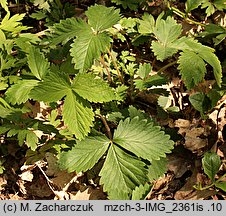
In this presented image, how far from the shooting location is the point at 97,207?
7.73 ft

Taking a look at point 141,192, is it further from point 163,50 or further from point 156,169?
point 163,50

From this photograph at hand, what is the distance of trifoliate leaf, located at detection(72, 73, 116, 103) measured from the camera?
2049 millimetres

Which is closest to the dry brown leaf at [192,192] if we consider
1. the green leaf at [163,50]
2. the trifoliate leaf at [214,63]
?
the trifoliate leaf at [214,63]

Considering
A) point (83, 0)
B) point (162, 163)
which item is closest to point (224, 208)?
point (162, 163)

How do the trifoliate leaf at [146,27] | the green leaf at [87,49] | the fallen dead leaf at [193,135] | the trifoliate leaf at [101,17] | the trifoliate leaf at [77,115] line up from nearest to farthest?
1. the trifoliate leaf at [77,115]
2. the green leaf at [87,49]
3. the trifoliate leaf at [101,17]
4. the fallen dead leaf at [193,135]
5. the trifoliate leaf at [146,27]

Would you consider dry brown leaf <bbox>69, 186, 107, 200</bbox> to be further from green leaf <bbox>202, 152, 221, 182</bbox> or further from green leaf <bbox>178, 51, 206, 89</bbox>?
green leaf <bbox>178, 51, 206, 89</bbox>

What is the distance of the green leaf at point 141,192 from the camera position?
2303 millimetres

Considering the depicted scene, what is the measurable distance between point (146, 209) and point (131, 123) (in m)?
0.51

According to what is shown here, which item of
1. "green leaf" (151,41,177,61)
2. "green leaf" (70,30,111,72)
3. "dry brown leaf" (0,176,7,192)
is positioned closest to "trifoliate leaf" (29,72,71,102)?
"green leaf" (70,30,111,72)

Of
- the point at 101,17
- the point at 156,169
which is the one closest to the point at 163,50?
the point at 101,17

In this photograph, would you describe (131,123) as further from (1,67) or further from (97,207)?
(1,67)

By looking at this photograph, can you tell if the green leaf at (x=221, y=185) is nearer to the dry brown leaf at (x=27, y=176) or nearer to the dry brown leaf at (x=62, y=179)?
the dry brown leaf at (x=62, y=179)

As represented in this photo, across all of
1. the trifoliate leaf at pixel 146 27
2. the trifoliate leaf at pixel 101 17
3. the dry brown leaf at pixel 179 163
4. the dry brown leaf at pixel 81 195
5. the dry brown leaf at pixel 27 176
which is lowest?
the dry brown leaf at pixel 81 195

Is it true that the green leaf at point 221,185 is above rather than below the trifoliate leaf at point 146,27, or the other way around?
below
